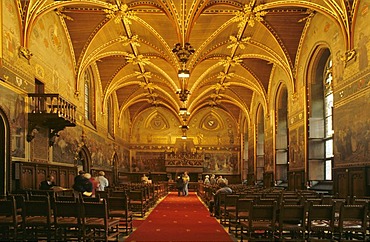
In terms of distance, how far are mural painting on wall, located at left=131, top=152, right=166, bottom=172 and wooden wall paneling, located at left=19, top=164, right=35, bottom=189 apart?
3010 cm

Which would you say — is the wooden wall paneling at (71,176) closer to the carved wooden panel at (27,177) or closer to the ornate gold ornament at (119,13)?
the carved wooden panel at (27,177)

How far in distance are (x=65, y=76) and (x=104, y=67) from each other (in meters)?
7.90

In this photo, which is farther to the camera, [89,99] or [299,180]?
[89,99]

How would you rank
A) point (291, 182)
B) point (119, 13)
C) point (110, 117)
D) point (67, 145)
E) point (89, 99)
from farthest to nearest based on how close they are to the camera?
1. point (110, 117)
2. point (89, 99)
3. point (291, 182)
4. point (67, 145)
5. point (119, 13)

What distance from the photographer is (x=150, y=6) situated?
65.8ft

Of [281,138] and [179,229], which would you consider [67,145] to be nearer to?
[179,229]

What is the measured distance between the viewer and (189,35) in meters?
20.1

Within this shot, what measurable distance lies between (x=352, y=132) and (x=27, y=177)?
12399 millimetres

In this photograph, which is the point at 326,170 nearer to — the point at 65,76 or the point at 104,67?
the point at 65,76

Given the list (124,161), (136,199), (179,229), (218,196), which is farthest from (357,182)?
(124,161)

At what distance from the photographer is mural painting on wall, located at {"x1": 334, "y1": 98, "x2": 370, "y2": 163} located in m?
15.6

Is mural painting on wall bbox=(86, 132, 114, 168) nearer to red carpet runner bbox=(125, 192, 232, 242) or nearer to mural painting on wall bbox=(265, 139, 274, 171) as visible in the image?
mural painting on wall bbox=(265, 139, 274, 171)

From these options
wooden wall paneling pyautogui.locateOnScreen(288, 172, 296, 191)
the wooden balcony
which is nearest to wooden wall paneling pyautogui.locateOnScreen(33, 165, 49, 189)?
the wooden balcony

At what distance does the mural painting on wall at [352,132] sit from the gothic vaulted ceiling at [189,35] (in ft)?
10.8
